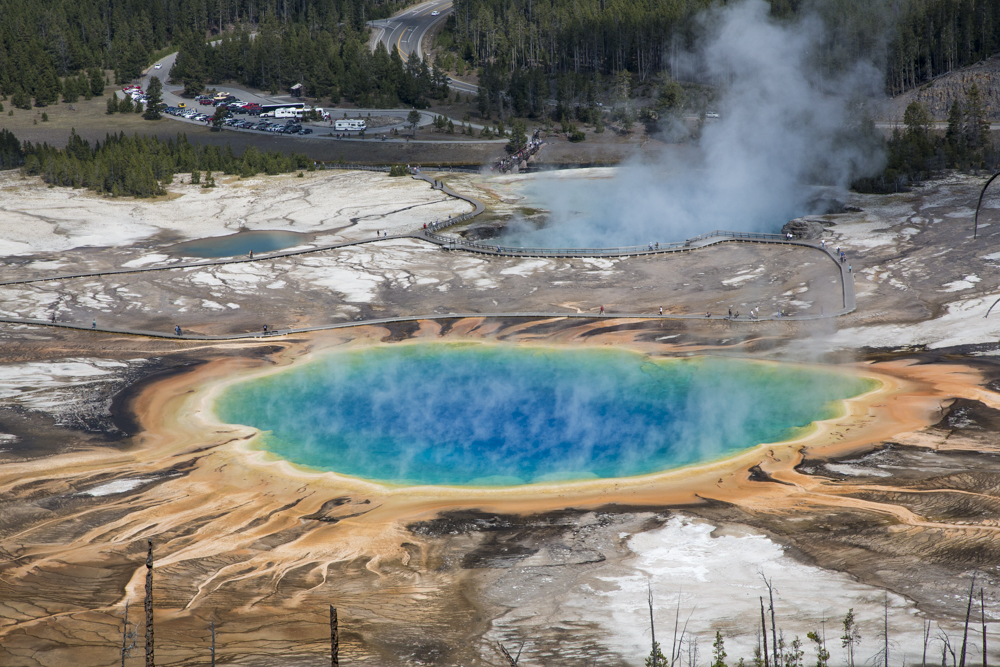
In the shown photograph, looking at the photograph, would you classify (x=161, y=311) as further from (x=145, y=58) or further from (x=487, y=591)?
(x=145, y=58)

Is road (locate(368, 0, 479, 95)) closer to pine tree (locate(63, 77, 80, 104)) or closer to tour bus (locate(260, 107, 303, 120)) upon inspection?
tour bus (locate(260, 107, 303, 120))

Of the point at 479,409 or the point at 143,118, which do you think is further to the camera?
the point at 143,118

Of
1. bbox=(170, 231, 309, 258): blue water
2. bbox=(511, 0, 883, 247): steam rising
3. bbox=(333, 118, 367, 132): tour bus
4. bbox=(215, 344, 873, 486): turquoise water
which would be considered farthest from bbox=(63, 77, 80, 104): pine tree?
bbox=(215, 344, 873, 486): turquoise water

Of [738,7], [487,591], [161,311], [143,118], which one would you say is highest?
[738,7]

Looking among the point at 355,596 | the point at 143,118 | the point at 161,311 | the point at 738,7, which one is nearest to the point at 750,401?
the point at 355,596

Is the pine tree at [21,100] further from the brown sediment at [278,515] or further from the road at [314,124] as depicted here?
the brown sediment at [278,515]

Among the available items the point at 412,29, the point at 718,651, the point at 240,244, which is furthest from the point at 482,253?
the point at 412,29
